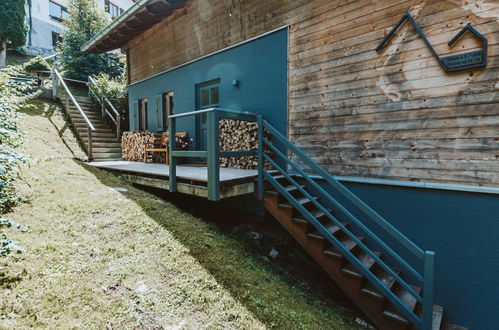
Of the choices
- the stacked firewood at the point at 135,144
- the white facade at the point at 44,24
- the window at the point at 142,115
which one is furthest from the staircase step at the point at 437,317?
the white facade at the point at 44,24

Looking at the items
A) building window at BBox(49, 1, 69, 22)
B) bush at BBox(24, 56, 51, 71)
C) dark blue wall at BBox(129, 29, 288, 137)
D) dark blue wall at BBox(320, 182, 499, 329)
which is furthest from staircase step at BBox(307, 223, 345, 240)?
building window at BBox(49, 1, 69, 22)

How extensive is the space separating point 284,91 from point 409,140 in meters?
2.40

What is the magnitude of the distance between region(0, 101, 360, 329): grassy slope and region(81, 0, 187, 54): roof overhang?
5.38 metres

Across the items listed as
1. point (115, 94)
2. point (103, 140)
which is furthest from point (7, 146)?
point (115, 94)

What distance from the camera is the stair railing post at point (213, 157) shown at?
12.4ft

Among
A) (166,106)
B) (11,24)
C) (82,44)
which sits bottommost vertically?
(166,106)

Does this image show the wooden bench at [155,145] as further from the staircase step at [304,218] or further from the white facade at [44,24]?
the white facade at [44,24]

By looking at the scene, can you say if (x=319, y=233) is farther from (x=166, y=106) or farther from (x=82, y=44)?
(x=82, y=44)

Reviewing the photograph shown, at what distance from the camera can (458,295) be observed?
3385mm

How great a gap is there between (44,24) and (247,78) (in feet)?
81.4

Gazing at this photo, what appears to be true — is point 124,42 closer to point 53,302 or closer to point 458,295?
point 53,302

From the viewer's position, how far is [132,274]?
9.15 feet

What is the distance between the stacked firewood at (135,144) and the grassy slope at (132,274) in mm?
3712

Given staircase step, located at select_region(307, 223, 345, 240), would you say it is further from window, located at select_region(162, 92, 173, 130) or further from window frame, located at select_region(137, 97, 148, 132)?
window frame, located at select_region(137, 97, 148, 132)
